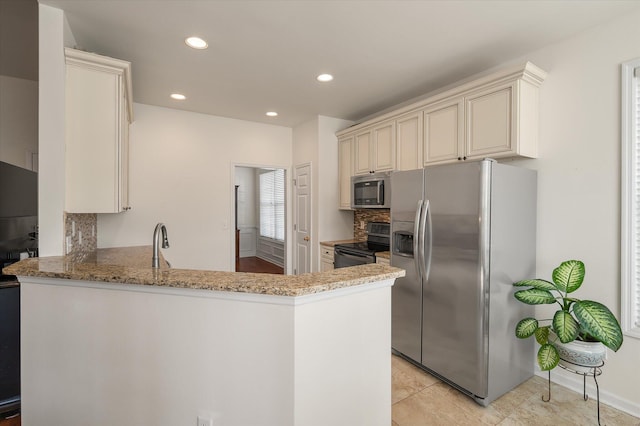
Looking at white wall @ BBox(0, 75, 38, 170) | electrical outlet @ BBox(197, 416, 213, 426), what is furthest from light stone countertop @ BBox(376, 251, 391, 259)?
white wall @ BBox(0, 75, 38, 170)

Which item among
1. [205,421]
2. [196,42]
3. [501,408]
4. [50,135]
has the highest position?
[196,42]

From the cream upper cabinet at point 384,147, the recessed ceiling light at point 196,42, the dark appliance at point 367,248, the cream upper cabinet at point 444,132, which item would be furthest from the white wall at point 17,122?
the cream upper cabinet at point 444,132

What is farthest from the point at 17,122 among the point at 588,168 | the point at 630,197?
the point at 630,197

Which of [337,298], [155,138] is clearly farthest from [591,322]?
[155,138]

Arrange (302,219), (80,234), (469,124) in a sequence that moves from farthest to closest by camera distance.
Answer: (302,219)
(469,124)
(80,234)

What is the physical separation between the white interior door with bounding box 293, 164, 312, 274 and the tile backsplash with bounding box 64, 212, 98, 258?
249 centimetres

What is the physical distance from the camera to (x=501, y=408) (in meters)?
2.09

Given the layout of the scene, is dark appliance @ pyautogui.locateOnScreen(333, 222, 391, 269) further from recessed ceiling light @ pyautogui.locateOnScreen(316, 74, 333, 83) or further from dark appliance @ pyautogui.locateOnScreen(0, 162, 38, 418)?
dark appliance @ pyautogui.locateOnScreen(0, 162, 38, 418)

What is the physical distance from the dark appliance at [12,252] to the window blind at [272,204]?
15.1 ft

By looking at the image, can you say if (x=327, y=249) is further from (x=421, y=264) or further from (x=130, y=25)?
(x=130, y=25)

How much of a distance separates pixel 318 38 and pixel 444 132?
1.44m

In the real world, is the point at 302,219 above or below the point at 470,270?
above

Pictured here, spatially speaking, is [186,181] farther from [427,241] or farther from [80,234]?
[427,241]

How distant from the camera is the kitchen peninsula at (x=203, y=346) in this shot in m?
1.25
